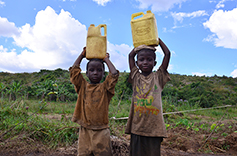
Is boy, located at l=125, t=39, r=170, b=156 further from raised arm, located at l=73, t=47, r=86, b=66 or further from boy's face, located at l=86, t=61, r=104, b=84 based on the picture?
raised arm, located at l=73, t=47, r=86, b=66

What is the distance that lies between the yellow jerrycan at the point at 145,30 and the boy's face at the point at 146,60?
0.14 metres

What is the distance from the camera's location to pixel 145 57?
7.66ft

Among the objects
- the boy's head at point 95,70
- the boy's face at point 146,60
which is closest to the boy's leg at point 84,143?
the boy's head at point 95,70

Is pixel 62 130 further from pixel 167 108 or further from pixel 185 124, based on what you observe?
pixel 167 108

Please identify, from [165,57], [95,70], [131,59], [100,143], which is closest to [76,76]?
[95,70]

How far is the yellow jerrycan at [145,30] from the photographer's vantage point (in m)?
2.36

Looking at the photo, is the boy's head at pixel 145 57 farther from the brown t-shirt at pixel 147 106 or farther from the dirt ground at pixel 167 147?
the dirt ground at pixel 167 147

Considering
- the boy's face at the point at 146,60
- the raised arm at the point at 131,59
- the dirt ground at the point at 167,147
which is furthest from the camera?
the dirt ground at the point at 167,147

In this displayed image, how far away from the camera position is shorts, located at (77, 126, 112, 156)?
7.36ft

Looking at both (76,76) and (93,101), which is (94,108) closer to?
(93,101)

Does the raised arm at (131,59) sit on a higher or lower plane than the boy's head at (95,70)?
higher

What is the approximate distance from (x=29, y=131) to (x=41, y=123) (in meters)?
0.26


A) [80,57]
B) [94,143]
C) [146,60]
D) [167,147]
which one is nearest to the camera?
[94,143]

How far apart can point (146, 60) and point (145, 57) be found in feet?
0.14
